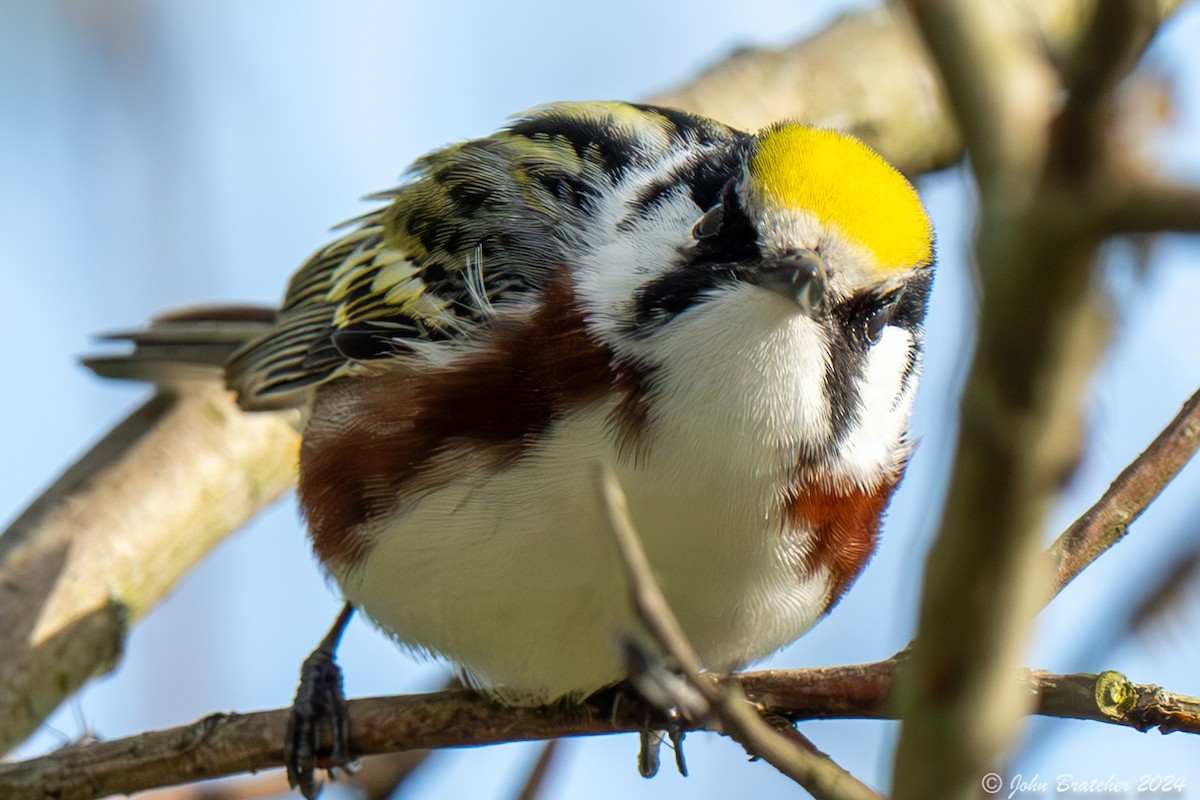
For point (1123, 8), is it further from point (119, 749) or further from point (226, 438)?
point (226, 438)

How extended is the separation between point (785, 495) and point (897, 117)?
134 inches

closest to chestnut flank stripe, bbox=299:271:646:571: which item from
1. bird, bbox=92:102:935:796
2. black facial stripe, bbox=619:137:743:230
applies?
bird, bbox=92:102:935:796

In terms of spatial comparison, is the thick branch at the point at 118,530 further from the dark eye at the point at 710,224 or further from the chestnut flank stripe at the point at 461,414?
the dark eye at the point at 710,224

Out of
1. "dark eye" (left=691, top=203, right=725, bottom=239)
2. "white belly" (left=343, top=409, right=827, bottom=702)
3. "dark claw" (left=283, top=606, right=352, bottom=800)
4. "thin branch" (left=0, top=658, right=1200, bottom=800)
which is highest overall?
"dark eye" (left=691, top=203, right=725, bottom=239)

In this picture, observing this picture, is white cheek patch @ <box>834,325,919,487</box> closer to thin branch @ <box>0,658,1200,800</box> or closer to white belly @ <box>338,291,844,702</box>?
white belly @ <box>338,291,844,702</box>

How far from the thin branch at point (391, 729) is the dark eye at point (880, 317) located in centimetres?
87

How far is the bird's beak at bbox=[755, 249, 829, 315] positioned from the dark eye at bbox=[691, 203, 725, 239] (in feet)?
0.81

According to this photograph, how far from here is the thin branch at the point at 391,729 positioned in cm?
323

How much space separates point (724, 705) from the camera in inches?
78.7

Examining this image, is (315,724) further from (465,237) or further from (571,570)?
(465,237)

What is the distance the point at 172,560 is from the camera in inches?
206

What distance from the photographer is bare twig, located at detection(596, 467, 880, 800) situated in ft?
6.12

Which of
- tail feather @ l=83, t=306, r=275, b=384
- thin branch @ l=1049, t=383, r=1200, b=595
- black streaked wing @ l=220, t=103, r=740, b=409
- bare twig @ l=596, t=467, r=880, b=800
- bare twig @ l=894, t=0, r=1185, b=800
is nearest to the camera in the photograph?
bare twig @ l=894, t=0, r=1185, b=800

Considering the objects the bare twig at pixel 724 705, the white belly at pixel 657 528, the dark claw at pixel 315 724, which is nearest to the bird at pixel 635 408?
the white belly at pixel 657 528
